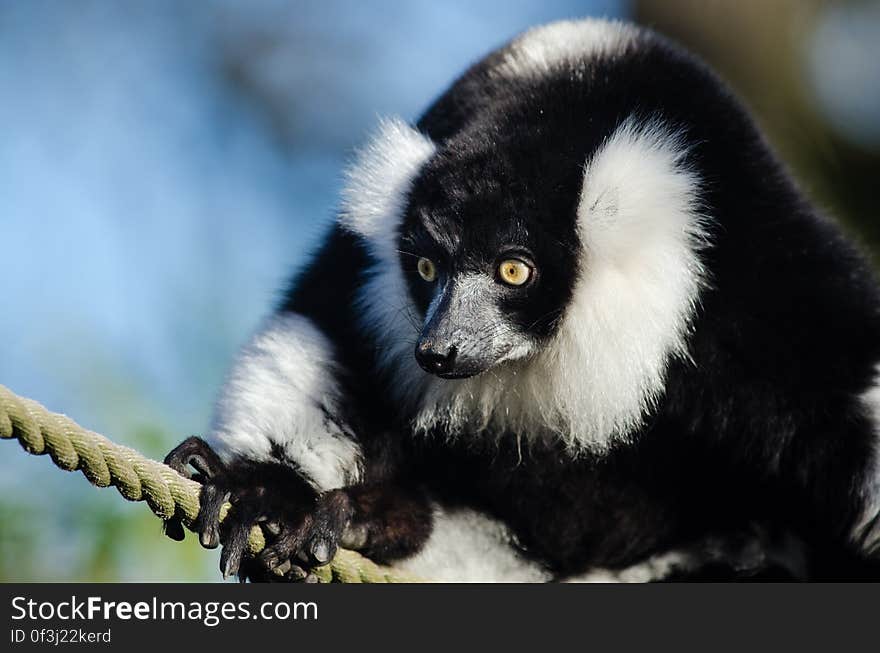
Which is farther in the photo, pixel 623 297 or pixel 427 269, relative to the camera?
pixel 427 269

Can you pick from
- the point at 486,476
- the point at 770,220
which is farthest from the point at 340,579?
the point at 770,220

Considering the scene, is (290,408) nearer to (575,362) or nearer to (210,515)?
(210,515)

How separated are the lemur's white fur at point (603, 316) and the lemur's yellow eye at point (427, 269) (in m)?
0.14

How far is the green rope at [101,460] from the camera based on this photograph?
2598 millimetres

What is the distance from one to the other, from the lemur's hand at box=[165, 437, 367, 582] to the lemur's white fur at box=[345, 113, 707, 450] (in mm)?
569

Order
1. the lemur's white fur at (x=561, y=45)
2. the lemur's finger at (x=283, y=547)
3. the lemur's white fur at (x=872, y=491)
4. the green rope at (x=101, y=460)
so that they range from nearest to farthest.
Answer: the green rope at (x=101, y=460)
the lemur's finger at (x=283, y=547)
the lemur's white fur at (x=872, y=491)
the lemur's white fur at (x=561, y=45)

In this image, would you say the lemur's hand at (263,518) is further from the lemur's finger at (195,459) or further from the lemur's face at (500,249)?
the lemur's face at (500,249)

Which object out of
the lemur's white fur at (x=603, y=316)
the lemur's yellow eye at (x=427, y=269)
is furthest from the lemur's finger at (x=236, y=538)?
the lemur's yellow eye at (x=427, y=269)

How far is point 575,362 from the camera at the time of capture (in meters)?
3.92

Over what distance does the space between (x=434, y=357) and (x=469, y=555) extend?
90cm

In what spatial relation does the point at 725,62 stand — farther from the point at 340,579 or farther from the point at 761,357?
the point at 340,579

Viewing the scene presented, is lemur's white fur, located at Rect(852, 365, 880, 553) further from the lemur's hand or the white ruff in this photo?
the lemur's hand

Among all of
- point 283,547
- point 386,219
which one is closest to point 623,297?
point 386,219

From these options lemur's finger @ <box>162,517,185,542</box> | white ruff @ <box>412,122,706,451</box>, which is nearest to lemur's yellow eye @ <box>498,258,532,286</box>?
white ruff @ <box>412,122,706,451</box>
